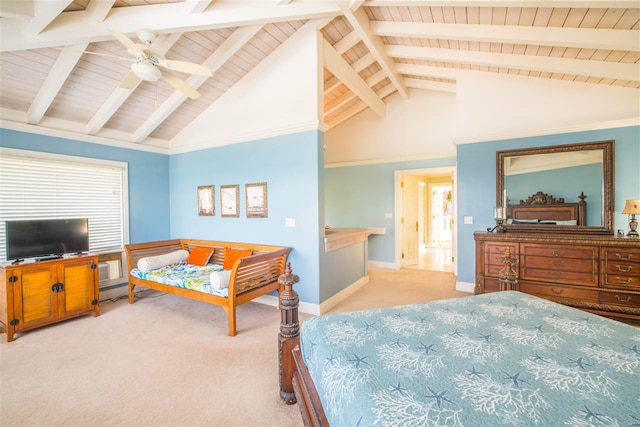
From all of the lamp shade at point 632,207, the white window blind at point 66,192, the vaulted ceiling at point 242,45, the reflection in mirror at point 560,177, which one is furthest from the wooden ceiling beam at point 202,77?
the lamp shade at point 632,207

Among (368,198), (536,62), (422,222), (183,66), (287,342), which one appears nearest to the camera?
(287,342)

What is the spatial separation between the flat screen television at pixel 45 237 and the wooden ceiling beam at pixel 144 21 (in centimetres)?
185

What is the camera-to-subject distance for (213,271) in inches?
146

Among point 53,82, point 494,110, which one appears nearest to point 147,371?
point 53,82

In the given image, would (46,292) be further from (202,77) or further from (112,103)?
(202,77)

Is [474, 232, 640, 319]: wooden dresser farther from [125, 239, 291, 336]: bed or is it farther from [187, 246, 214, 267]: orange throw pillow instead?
[187, 246, 214, 267]: orange throw pillow

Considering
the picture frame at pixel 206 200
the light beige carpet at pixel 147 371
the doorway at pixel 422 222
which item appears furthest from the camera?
the doorway at pixel 422 222

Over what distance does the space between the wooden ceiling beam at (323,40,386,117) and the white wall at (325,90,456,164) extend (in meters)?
0.46

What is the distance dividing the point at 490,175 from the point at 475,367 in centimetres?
365

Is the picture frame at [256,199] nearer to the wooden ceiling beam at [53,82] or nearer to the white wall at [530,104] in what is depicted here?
the wooden ceiling beam at [53,82]

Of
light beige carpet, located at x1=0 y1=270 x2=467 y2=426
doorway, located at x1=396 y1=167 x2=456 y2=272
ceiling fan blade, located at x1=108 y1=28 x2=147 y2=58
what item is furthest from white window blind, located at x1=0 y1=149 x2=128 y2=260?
doorway, located at x1=396 y1=167 x2=456 y2=272

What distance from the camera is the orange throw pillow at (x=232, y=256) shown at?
12.3 feet

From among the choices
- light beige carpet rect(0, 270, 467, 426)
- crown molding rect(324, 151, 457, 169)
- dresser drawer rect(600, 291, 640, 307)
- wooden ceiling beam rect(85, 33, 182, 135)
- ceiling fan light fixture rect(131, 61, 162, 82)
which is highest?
wooden ceiling beam rect(85, 33, 182, 135)

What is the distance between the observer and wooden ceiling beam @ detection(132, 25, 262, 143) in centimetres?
313
